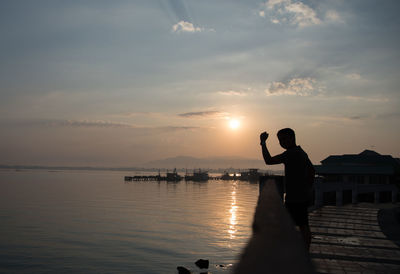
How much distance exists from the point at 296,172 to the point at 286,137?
2.00 ft

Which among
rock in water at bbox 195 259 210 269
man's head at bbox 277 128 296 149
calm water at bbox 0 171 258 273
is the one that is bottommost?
calm water at bbox 0 171 258 273

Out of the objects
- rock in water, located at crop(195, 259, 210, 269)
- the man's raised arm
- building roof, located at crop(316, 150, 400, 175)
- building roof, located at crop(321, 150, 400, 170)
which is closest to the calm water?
rock in water, located at crop(195, 259, 210, 269)

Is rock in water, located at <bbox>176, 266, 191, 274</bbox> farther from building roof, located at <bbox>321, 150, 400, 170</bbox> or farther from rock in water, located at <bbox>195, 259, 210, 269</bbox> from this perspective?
building roof, located at <bbox>321, 150, 400, 170</bbox>

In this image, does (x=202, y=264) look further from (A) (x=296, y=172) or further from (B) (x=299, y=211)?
(A) (x=296, y=172)

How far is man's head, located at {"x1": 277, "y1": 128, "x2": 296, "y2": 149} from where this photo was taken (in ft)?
20.0

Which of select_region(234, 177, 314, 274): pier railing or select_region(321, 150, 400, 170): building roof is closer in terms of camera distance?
select_region(234, 177, 314, 274): pier railing

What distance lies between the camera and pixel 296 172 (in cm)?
611

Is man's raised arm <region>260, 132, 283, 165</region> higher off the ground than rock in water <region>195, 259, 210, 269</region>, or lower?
higher

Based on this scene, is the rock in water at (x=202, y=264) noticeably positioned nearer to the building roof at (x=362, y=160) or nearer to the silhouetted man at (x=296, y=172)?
the silhouetted man at (x=296, y=172)

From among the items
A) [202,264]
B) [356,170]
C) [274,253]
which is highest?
[274,253]

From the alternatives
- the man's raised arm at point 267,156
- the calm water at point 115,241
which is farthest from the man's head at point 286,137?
the calm water at point 115,241

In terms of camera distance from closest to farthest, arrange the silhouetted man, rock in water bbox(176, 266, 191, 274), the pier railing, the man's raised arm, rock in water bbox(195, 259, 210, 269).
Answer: the pier railing, the man's raised arm, the silhouetted man, rock in water bbox(176, 266, 191, 274), rock in water bbox(195, 259, 210, 269)

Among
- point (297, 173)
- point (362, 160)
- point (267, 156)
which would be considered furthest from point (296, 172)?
point (362, 160)

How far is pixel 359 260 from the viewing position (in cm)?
811
